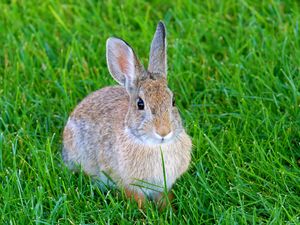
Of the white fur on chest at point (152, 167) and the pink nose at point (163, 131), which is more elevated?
the pink nose at point (163, 131)

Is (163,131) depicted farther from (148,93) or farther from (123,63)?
(123,63)

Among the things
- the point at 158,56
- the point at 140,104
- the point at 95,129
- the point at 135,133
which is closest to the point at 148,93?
the point at 140,104

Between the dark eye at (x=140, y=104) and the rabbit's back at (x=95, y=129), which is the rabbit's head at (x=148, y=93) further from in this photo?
the rabbit's back at (x=95, y=129)

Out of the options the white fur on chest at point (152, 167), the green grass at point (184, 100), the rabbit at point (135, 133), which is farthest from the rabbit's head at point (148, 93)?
the green grass at point (184, 100)

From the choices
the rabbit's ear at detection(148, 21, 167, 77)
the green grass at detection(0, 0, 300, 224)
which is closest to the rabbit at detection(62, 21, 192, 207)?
the rabbit's ear at detection(148, 21, 167, 77)

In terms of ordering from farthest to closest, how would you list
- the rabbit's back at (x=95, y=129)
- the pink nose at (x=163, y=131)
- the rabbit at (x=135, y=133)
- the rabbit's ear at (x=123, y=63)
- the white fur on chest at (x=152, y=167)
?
the rabbit's back at (x=95, y=129), the rabbit's ear at (x=123, y=63), the white fur on chest at (x=152, y=167), the rabbit at (x=135, y=133), the pink nose at (x=163, y=131)

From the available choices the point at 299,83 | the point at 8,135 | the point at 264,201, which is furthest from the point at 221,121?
the point at 8,135

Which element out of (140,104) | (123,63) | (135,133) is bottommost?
(135,133)

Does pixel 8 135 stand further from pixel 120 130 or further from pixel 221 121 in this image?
pixel 221 121
